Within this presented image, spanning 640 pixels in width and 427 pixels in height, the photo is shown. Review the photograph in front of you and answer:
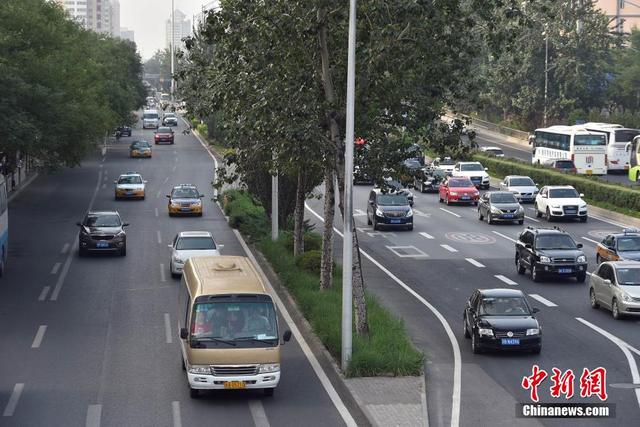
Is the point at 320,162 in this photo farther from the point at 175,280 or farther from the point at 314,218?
the point at 314,218

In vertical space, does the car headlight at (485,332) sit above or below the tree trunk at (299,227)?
below

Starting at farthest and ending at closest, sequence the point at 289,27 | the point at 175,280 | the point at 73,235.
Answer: the point at 73,235 < the point at 175,280 < the point at 289,27

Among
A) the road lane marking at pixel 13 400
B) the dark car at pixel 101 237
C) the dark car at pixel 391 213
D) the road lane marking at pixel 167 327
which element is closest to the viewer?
the road lane marking at pixel 13 400

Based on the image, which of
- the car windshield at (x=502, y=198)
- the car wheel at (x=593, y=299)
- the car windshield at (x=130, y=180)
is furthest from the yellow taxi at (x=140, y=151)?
the car wheel at (x=593, y=299)

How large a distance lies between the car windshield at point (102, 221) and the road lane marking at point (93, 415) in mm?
22375

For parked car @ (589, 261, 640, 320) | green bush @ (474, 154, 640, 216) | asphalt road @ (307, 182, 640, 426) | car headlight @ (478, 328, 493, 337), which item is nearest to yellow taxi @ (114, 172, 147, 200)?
asphalt road @ (307, 182, 640, 426)

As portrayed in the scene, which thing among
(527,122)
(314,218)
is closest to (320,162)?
(314,218)

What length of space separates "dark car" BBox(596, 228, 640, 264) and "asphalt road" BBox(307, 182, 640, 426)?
1.59 meters

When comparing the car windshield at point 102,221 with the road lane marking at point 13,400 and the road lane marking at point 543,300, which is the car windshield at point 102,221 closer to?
the road lane marking at point 543,300

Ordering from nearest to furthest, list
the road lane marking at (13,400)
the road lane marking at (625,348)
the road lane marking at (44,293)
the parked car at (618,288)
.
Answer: the road lane marking at (13,400) < the road lane marking at (625,348) < the parked car at (618,288) < the road lane marking at (44,293)

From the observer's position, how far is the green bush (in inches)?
2245

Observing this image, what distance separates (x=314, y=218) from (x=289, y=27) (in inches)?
1242

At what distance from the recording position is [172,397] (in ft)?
72.2

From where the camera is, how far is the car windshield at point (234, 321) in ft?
70.6
